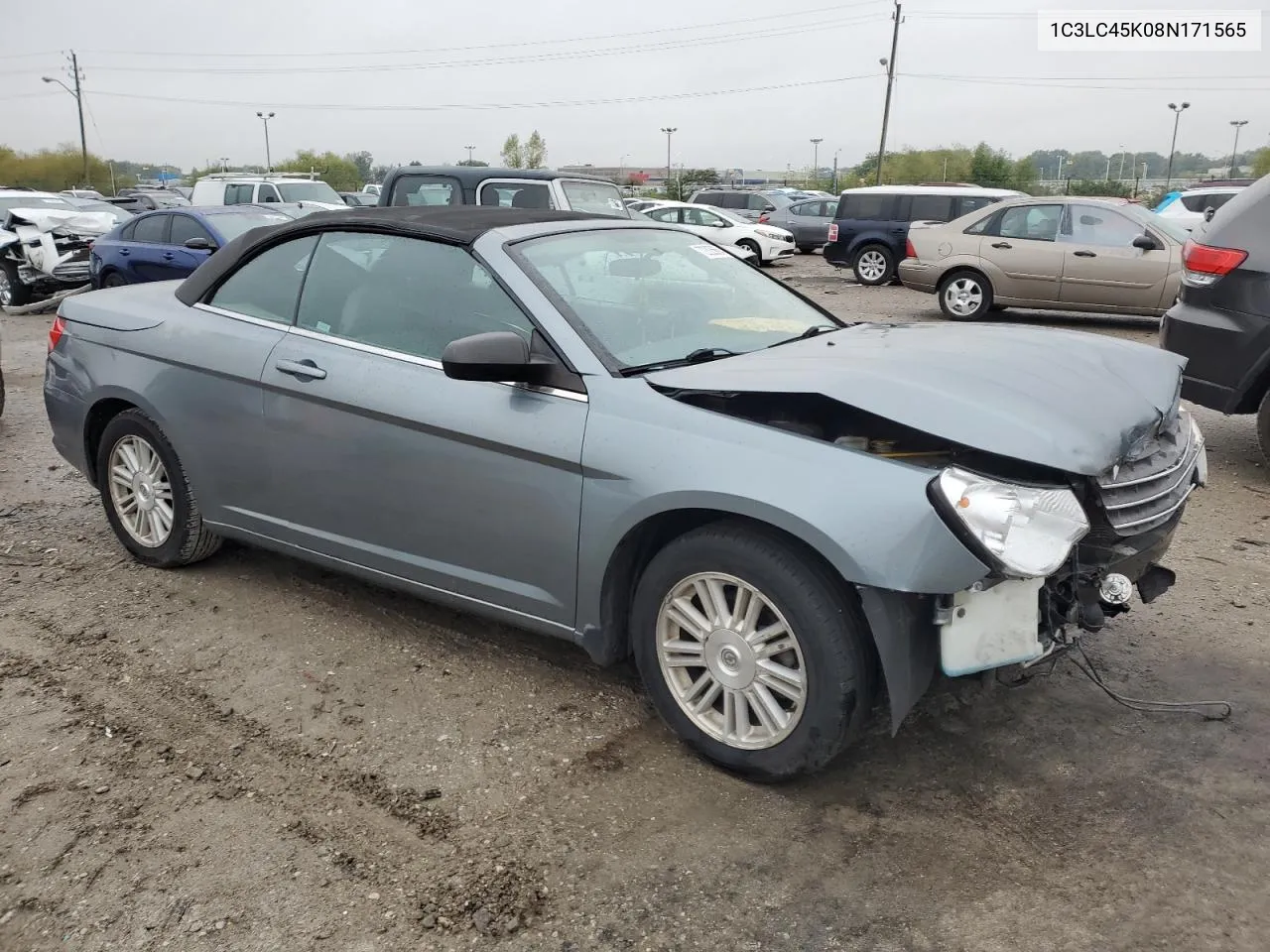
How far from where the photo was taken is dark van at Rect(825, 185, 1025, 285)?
1861 centimetres

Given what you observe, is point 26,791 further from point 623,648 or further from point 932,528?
point 932,528

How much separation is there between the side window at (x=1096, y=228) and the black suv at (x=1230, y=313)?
6.56 meters

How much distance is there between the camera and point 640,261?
4.02m

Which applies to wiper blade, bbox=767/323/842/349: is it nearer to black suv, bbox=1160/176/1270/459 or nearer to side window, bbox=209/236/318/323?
side window, bbox=209/236/318/323

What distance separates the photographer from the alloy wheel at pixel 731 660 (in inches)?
119

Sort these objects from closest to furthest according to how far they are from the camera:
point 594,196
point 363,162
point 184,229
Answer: point 594,196 < point 184,229 < point 363,162

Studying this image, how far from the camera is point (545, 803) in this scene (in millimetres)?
3088

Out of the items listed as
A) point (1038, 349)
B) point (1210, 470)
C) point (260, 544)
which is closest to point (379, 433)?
point (260, 544)

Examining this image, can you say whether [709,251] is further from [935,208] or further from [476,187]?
[935,208]

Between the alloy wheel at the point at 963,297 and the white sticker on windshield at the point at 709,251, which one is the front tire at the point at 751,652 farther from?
the alloy wheel at the point at 963,297

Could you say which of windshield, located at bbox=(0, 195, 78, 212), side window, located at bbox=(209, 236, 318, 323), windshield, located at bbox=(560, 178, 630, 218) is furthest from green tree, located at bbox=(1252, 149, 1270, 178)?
side window, located at bbox=(209, 236, 318, 323)

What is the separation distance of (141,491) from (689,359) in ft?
9.05

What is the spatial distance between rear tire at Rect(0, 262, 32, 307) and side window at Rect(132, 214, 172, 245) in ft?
12.4

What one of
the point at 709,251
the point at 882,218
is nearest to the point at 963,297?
the point at 882,218
